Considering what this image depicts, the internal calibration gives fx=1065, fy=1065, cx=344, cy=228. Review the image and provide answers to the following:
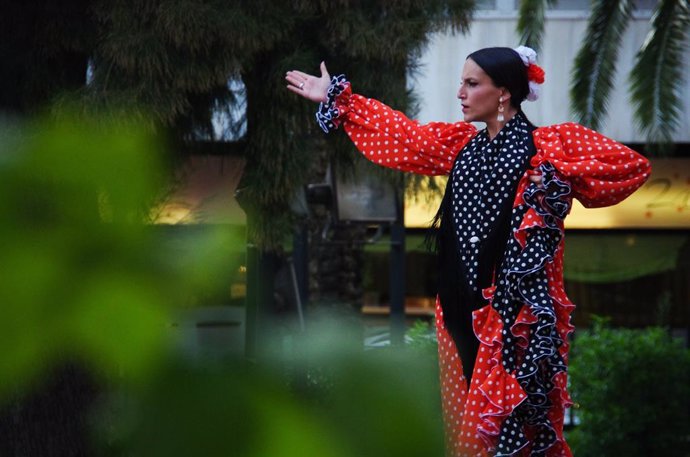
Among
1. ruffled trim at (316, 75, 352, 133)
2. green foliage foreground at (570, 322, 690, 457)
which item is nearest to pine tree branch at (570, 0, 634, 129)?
green foliage foreground at (570, 322, 690, 457)

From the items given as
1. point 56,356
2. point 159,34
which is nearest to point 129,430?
point 56,356

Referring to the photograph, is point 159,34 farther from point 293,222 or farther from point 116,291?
point 116,291

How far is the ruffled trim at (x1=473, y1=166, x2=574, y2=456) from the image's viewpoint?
2211 mm

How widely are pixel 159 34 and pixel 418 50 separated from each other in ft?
4.10

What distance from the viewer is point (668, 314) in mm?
12977

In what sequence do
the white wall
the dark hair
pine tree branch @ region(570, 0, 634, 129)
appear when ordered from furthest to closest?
the white wall
pine tree branch @ region(570, 0, 634, 129)
the dark hair

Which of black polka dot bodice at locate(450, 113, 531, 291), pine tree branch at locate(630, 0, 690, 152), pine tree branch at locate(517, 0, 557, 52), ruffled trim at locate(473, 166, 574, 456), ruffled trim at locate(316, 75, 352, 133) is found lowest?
ruffled trim at locate(473, 166, 574, 456)

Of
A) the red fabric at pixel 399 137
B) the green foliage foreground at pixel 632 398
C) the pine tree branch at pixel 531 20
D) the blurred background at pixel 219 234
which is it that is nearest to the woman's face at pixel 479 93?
the red fabric at pixel 399 137

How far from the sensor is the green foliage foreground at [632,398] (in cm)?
641

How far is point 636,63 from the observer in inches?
367

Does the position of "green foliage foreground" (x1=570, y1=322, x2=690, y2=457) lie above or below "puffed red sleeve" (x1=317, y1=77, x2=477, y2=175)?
below

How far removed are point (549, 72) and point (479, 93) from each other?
9.96m

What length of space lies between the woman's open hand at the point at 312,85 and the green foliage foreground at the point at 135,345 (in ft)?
5.70

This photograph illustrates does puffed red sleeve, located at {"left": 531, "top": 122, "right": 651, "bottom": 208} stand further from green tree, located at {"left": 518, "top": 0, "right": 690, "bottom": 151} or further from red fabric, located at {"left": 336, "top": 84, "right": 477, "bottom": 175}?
green tree, located at {"left": 518, "top": 0, "right": 690, "bottom": 151}
